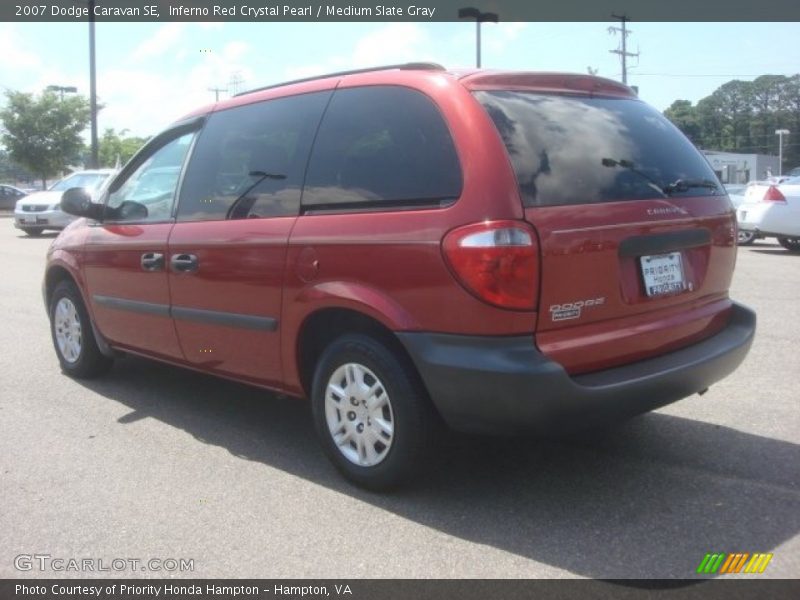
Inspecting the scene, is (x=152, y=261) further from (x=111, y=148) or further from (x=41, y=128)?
(x=111, y=148)

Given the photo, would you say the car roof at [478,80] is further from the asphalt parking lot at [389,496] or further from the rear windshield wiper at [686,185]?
the asphalt parking lot at [389,496]

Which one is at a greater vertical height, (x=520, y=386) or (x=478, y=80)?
(x=478, y=80)

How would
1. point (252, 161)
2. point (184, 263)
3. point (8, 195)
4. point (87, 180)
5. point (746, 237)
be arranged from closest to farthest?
point (252, 161) < point (184, 263) < point (746, 237) < point (87, 180) < point (8, 195)

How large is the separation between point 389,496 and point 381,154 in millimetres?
1544

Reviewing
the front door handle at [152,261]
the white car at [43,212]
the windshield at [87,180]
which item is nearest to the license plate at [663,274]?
the front door handle at [152,261]

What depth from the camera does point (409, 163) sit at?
11.3ft

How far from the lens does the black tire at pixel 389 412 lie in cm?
339

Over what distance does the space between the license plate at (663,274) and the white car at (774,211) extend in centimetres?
983

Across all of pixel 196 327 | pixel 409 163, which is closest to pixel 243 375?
pixel 196 327

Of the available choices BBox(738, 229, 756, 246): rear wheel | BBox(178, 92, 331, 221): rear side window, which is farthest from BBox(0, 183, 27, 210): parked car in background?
BBox(178, 92, 331, 221): rear side window

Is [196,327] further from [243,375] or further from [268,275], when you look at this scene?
[268,275]

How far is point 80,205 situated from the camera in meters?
5.22

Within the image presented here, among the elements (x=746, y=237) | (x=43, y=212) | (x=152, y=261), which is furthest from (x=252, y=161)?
(x=43, y=212)

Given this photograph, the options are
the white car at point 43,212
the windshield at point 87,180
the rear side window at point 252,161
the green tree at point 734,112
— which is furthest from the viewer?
the green tree at point 734,112
